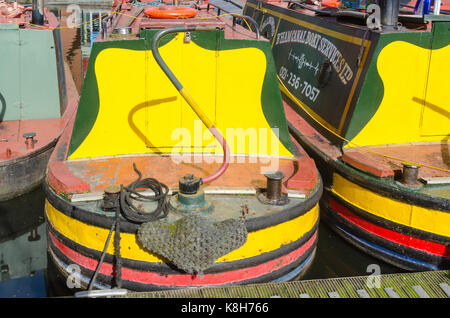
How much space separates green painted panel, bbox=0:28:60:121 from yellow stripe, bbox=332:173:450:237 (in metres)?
4.91

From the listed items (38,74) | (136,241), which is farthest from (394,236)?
(38,74)

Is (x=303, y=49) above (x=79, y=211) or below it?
above

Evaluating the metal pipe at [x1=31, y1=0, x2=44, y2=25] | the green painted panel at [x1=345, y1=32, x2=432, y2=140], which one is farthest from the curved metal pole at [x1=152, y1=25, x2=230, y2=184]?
the metal pipe at [x1=31, y1=0, x2=44, y2=25]

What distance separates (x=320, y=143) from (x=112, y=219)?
3276 millimetres

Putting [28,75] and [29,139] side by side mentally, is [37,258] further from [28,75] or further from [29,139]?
[28,75]

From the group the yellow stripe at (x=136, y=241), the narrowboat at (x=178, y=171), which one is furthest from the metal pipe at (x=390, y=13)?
the yellow stripe at (x=136, y=241)

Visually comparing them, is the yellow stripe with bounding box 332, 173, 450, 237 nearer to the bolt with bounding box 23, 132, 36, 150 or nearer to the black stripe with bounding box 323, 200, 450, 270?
the black stripe with bounding box 323, 200, 450, 270

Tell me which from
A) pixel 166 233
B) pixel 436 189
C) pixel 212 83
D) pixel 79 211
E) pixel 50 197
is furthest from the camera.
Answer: pixel 212 83

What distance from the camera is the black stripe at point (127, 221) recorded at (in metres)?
5.09

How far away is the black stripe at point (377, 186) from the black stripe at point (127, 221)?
939 millimetres

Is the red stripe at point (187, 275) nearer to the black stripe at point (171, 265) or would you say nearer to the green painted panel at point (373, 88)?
the black stripe at point (171, 265)
